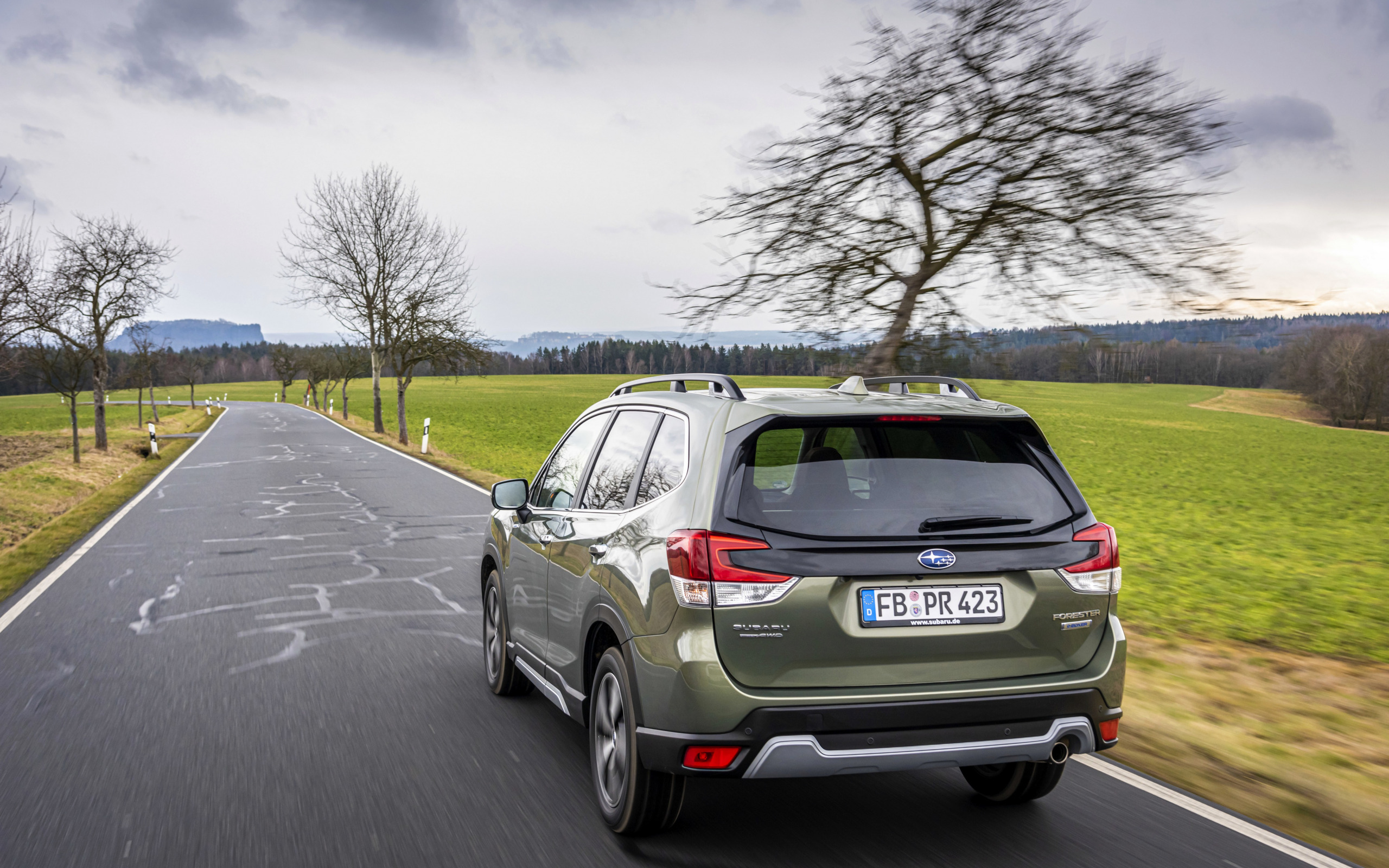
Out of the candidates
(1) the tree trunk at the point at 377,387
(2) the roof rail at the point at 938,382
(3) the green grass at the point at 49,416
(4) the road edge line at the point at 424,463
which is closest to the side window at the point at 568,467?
(2) the roof rail at the point at 938,382

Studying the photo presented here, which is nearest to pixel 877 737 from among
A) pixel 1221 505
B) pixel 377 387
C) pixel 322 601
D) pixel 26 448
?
pixel 322 601

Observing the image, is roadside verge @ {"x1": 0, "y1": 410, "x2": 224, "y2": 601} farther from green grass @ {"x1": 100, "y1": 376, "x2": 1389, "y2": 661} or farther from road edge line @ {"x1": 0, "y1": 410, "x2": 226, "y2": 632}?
green grass @ {"x1": 100, "y1": 376, "x2": 1389, "y2": 661}

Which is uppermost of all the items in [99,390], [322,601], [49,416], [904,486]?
[904,486]

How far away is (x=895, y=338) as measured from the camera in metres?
9.37

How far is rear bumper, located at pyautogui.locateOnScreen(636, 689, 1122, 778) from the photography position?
10.3 feet

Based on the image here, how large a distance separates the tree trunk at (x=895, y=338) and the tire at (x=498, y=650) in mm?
4798

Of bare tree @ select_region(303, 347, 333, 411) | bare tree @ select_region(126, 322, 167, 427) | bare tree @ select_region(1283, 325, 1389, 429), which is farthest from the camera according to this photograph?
bare tree @ select_region(1283, 325, 1389, 429)

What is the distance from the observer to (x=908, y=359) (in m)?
9.46

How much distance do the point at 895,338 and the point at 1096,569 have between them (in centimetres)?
604

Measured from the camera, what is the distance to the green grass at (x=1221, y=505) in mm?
9305

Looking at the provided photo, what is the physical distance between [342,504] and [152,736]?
34.3 feet

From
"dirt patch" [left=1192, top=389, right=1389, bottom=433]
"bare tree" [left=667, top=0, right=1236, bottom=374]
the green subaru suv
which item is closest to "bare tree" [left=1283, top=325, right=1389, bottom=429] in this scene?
"dirt patch" [left=1192, top=389, right=1389, bottom=433]

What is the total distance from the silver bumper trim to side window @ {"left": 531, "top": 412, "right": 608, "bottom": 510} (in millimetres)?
1852

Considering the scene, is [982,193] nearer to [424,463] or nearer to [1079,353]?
[1079,353]
